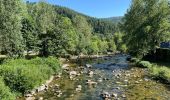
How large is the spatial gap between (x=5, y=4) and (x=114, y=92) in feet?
94.2

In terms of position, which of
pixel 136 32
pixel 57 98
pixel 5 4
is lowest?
pixel 57 98

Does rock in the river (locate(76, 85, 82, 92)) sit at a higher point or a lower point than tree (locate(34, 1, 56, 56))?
lower

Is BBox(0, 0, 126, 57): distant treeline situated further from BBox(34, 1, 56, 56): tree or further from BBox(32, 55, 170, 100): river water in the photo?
BBox(32, 55, 170, 100): river water

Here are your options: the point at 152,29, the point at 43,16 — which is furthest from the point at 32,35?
the point at 43,16

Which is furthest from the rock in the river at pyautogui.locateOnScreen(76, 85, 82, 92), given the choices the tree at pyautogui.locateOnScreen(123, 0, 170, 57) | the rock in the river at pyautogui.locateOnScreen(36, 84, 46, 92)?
the tree at pyautogui.locateOnScreen(123, 0, 170, 57)

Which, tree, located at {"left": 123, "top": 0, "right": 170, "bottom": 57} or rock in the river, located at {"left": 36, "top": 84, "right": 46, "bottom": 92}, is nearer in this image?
rock in the river, located at {"left": 36, "top": 84, "right": 46, "bottom": 92}

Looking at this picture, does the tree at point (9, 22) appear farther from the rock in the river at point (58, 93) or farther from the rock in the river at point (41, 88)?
the rock in the river at point (58, 93)

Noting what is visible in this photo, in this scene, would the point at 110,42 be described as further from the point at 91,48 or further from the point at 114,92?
the point at 114,92

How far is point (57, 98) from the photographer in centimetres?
3300

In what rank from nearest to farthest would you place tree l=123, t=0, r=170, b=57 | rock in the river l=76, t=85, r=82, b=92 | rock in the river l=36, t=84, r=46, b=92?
1. rock in the river l=36, t=84, r=46, b=92
2. rock in the river l=76, t=85, r=82, b=92
3. tree l=123, t=0, r=170, b=57

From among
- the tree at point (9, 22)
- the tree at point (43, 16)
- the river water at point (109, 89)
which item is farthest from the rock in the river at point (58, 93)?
the tree at point (43, 16)

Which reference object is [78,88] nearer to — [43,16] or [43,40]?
[43,40]

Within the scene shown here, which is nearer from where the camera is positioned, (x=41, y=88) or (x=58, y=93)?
(x=58, y=93)

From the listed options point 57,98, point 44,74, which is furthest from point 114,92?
point 44,74
